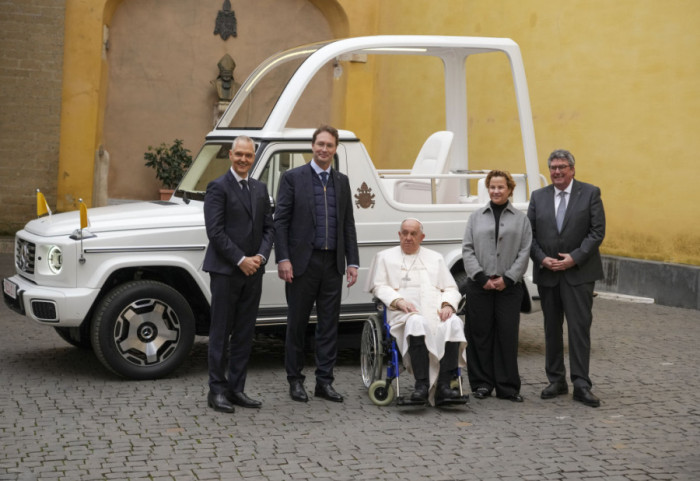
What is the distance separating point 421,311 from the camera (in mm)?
7164

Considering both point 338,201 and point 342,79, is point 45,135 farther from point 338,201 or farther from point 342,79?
point 338,201

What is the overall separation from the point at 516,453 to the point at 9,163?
42.7 ft

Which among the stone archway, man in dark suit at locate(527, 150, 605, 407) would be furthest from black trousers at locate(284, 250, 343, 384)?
the stone archway

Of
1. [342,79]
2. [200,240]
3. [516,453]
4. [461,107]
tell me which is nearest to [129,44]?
[342,79]

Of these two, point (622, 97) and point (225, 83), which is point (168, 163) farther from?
point (622, 97)

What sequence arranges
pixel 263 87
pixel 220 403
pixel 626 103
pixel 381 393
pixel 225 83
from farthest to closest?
pixel 225 83 → pixel 626 103 → pixel 263 87 → pixel 381 393 → pixel 220 403

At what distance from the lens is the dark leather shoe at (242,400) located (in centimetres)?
686

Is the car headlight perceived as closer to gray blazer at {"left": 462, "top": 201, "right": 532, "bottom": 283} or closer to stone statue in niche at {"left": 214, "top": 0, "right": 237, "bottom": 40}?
gray blazer at {"left": 462, "top": 201, "right": 532, "bottom": 283}

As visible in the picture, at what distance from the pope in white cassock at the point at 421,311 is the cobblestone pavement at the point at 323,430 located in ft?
0.83

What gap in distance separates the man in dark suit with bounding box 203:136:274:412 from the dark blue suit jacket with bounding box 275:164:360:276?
195mm

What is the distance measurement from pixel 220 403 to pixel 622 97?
340 inches

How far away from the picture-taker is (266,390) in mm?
7445

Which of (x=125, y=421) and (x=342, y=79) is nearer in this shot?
(x=125, y=421)

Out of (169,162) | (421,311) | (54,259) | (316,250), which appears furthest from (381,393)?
(169,162)
